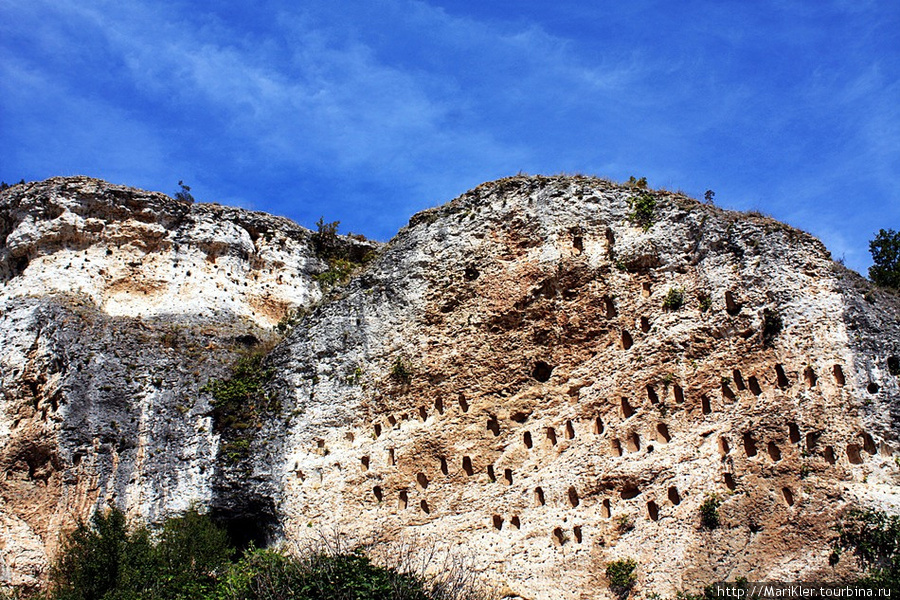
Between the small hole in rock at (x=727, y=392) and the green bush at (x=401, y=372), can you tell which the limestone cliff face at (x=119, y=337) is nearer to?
the green bush at (x=401, y=372)

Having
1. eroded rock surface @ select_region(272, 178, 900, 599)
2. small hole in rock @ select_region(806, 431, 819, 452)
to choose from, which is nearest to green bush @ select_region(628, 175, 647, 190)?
eroded rock surface @ select_region(272, 178, 900, 599)

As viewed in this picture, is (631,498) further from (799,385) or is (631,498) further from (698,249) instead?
(698,249)

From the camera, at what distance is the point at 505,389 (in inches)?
749

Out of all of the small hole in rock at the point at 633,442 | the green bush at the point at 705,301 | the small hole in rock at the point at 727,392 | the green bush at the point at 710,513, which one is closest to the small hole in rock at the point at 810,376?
the small hole in rock at the point at 727,392

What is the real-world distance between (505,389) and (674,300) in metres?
4.09

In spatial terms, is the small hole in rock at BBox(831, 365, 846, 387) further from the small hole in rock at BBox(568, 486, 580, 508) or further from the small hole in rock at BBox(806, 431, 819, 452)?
the small hole in rock at BBox(568, 486, 580, 508)

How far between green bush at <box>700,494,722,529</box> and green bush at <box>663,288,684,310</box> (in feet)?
13.6

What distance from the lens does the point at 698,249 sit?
1825 cm

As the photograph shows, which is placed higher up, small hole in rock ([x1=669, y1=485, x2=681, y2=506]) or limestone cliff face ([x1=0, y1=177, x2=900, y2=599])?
limestone cliff face ([x1=0, y1=177, x2=900, y2=599])

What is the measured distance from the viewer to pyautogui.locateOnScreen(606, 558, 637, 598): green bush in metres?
15.4

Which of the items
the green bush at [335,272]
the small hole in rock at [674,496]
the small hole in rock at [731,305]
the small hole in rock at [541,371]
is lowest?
the small hole in rock at [674,496]

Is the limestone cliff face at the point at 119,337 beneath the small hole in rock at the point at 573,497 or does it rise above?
above

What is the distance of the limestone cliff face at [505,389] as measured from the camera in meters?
15.5

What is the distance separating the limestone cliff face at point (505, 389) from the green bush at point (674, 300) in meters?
0.05
